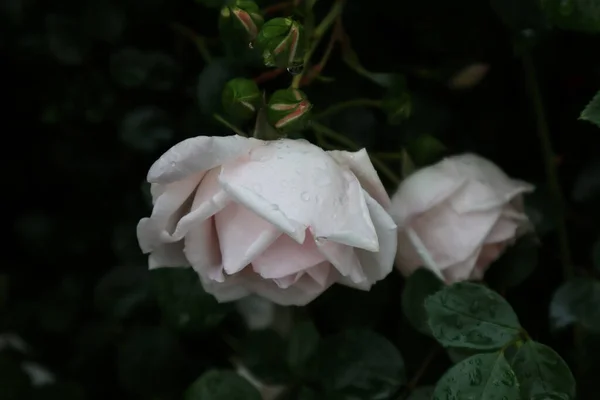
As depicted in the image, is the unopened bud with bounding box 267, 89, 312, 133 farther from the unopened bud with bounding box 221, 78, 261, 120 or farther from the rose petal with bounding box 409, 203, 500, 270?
the rose petal with bounding box 409, 203, 500, 270

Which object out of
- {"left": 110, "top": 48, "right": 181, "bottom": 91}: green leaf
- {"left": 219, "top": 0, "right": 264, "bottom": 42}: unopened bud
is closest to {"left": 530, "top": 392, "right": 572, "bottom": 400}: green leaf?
{"left": 219, "top": 0, "right": 264, "bottom": 42}: unopened bud

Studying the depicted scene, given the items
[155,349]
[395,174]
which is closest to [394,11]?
[395,174]

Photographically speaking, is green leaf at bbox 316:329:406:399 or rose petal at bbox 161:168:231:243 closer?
rose petal at bbox 161:168:231:243

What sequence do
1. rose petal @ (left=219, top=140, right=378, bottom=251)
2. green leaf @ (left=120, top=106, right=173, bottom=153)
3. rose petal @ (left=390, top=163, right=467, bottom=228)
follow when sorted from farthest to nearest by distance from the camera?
green leaf @ (left=120, top=106, right=173, bottom=153) → rose petal @ (left=390, top=163, right=467, bottom=228) → rose petal @ (left=219, top=140, right=378, bottom=251)

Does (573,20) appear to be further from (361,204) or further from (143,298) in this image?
(143,298)

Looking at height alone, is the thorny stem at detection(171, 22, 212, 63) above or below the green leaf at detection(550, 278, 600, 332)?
above

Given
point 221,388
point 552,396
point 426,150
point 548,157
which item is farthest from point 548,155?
point 221,388
